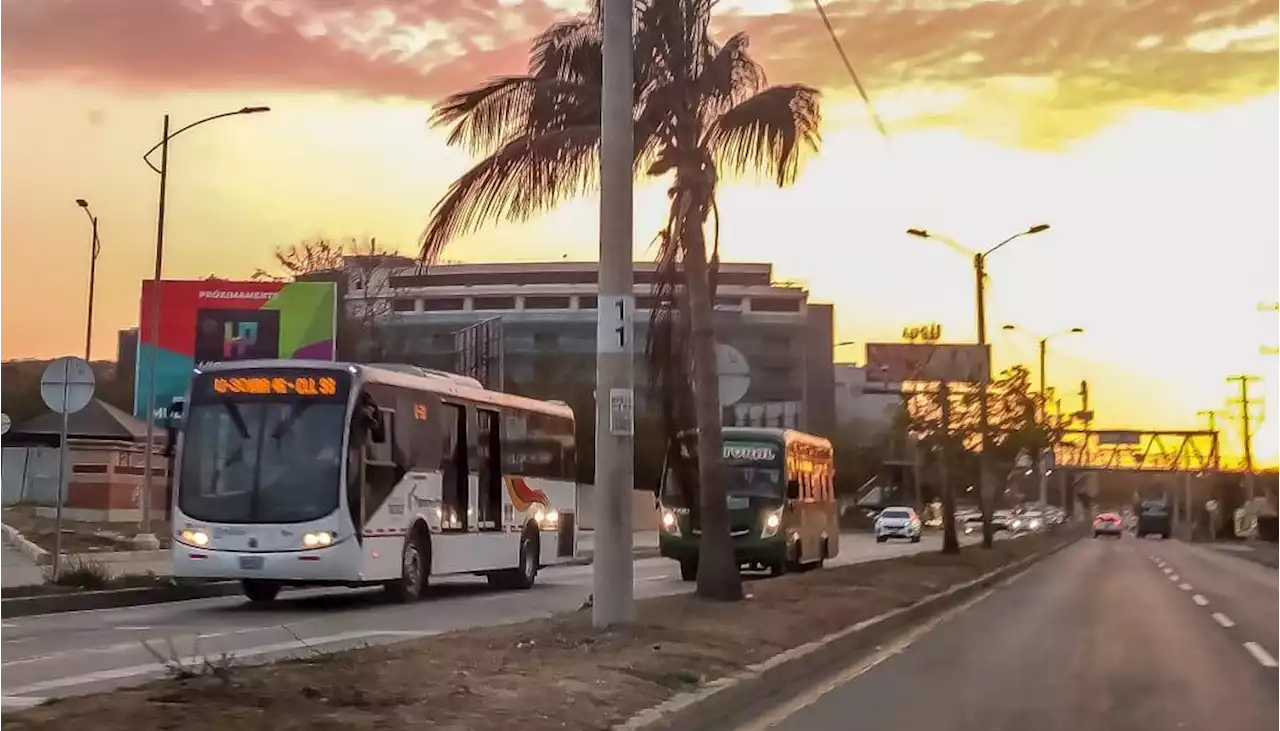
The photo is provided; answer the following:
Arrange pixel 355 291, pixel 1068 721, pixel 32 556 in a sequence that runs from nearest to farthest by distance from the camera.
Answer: pixel 1068 721 < pixel 32 556 < pixel 355 291

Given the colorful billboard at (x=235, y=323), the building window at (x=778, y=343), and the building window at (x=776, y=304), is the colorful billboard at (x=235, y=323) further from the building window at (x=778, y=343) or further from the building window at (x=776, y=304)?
the building window at (x=776, y=304)

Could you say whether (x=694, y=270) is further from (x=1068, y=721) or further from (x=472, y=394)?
(x=1068, y=721)

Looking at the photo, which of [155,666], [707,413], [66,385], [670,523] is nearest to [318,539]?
[66,385]

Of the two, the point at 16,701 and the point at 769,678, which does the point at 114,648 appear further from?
the point at 769,678

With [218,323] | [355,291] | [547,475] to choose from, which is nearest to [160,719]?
[547,475]

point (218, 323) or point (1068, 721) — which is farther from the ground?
point (218, 323)

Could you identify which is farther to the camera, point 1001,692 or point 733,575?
point 733,575

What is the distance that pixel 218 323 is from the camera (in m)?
46.4

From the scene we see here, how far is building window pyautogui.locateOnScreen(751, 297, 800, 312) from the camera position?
115 metres

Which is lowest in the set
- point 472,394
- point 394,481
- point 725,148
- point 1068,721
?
point 1068,721

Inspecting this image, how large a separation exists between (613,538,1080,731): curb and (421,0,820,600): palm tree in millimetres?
2225

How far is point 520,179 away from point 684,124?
7.54 feet

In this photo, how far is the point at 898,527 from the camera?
65.4 m

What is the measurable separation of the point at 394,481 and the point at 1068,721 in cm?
1163
